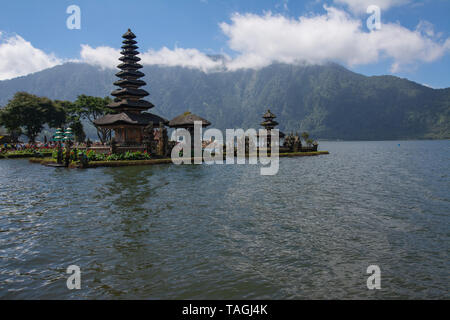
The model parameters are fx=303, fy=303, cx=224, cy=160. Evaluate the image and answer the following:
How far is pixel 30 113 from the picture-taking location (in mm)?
70375

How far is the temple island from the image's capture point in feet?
125

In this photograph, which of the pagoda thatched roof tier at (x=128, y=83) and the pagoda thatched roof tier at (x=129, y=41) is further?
the pagoda thatched roof tier at (x=129, y=41)

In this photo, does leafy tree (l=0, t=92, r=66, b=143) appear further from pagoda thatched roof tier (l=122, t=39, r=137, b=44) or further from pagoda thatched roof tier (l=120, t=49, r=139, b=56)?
pagoda thatched roof tier (l=122, t=39, r=137, b=44)

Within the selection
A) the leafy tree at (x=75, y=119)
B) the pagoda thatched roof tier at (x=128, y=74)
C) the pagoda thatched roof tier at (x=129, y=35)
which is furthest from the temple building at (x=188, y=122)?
the leafy tree at (x=75, y=119)

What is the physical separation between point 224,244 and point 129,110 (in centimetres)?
4429

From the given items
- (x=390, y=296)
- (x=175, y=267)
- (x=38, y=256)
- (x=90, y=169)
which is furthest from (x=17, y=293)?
(x=90, y=169)

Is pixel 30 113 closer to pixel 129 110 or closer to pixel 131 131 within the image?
pixel 129 110

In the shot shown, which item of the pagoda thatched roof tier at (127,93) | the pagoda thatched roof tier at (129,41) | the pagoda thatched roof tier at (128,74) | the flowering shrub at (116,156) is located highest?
the pagoda thatched roof tier at (129,41)

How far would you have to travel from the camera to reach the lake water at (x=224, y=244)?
7.51 meters

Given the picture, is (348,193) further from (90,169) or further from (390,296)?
(90,169)

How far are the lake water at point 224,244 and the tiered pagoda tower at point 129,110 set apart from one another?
93.5ft

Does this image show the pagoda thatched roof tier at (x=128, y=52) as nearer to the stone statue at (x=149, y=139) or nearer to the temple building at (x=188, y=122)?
the temple building at (x=188, y=122)

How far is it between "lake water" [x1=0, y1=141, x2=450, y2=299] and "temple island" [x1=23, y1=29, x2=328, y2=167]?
19.0 m

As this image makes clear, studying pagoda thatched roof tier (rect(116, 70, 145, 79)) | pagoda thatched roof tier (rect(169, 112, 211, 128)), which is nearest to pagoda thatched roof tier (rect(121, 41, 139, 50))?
pagoda thatched roof tier (rect(116, 70, 145, 79))
